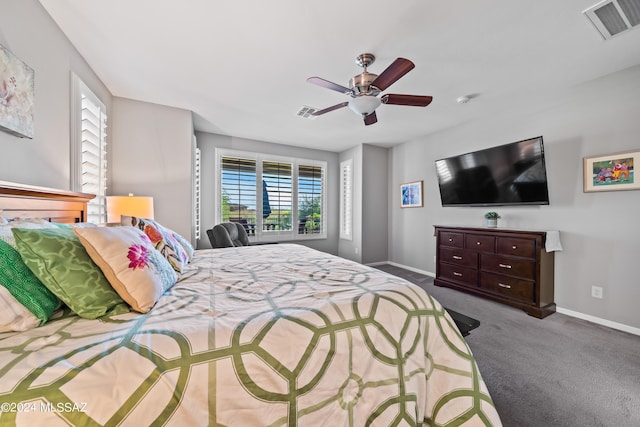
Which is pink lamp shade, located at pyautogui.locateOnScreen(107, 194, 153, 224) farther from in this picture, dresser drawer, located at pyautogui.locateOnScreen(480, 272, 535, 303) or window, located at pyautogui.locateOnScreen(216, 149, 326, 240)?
dresser drawer, located at pyautogui.locateOnScreen(480, 272, 535, 303)

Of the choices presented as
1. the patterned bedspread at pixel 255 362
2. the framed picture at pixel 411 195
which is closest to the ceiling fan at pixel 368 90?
the patterned bedspread at pixel 255 362

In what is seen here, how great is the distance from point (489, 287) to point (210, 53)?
4.05 m

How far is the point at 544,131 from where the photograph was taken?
2994mm

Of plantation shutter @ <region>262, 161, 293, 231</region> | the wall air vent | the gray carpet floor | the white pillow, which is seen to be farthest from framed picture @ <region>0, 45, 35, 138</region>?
plantation shutter @ <region>262, 161, 293, 231</region>

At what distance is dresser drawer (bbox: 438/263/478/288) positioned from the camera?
10.9 feet

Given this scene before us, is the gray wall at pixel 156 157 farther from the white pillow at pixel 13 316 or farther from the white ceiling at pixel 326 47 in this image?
the white pillow at pixel 13 316

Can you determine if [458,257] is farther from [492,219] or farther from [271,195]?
[271,195]

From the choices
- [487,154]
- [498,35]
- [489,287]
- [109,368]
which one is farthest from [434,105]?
[109,368]

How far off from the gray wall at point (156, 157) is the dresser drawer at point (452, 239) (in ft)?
12.2

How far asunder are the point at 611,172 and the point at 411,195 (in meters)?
2.57

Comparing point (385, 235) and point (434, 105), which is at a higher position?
point (434, 105)

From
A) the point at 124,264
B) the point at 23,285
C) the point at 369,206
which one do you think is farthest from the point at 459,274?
the point at 23,285

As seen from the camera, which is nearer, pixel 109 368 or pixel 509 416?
pixel 109 368

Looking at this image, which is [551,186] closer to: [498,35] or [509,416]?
[498,35]
